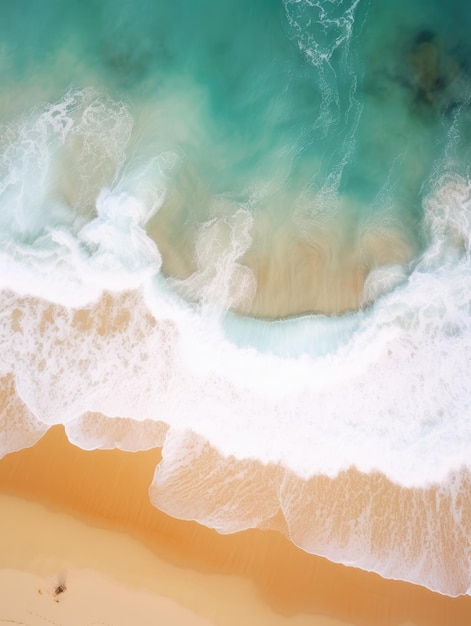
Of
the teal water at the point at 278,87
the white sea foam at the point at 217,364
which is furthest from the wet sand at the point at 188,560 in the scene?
the teal water at the point at 278,87

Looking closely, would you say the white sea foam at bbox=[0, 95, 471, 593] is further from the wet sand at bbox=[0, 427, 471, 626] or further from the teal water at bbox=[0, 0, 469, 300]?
the teal water at bbox=[0, 0, 469, 300]

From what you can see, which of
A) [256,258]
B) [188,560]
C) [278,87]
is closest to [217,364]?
[256,258]

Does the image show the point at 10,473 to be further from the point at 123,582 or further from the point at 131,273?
the point at 131,273

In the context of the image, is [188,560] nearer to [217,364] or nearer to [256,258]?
[217,364]

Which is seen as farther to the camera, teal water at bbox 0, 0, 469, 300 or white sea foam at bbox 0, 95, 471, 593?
teal water at bbox 0, 0, 469, 300

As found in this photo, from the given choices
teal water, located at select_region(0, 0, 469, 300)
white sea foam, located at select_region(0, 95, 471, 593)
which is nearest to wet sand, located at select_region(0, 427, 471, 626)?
white sea foam, located at select_region(0, 95, 471, 593)

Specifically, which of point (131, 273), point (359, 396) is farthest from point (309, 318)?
point (131, 273)
